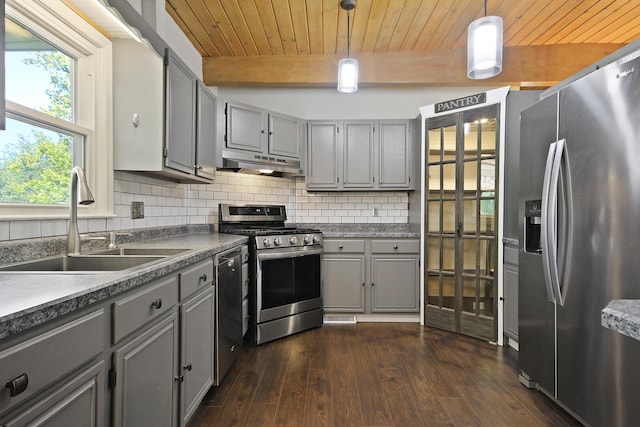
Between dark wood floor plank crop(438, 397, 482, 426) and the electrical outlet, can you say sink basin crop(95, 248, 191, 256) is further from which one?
dark wood floor plank crop(438, 397, 482, 426)

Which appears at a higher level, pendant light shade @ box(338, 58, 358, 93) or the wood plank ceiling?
the wood plank ceiling

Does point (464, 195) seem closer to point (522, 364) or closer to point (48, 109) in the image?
point (522, 364)

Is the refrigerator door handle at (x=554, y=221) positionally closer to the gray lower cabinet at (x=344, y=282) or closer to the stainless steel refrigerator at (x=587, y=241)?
the stainless steel refrigerator at (x=587, y=241)

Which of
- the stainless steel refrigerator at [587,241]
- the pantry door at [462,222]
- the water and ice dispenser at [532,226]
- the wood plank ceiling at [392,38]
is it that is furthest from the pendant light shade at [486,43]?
the pantry door at [462,222]

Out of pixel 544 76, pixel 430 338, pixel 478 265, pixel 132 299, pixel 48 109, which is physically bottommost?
pixel 430 338

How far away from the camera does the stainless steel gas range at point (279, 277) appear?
293 cm

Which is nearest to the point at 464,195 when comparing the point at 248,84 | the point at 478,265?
the point at 478,265

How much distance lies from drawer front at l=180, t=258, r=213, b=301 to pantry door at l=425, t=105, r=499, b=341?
233cm

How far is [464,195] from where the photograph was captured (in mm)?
3232

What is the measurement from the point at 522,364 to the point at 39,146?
10.2 ft

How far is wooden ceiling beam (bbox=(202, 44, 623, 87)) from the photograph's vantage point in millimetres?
3387

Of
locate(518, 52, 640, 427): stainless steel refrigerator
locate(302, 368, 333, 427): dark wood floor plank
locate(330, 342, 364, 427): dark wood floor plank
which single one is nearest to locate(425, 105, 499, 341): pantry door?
locate(518, 52, 640, 427): stainless steel refrigerator

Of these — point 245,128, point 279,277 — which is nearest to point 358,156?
point 245,128

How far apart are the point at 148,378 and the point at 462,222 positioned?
9.34ft
